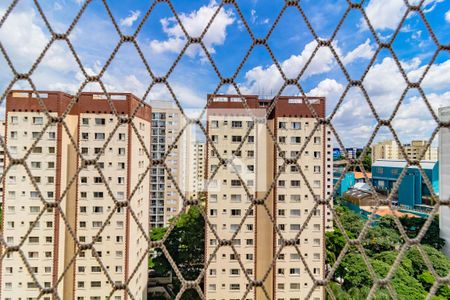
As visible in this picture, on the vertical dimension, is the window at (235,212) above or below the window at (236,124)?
Answer: below

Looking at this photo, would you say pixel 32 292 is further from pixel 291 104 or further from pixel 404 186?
pixel 404 186

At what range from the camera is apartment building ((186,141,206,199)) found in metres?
1.15

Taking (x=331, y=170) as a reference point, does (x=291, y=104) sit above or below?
above

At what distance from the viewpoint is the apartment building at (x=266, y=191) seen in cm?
109

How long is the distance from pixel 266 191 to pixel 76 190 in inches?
67.0

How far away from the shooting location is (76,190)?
6.27 ft

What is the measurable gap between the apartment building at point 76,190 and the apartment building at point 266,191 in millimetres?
403

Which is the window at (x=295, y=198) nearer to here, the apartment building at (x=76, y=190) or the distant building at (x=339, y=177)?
the distant building at (x=339, y=177)

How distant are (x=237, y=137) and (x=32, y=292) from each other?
284 cm

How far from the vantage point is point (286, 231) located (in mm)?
1880

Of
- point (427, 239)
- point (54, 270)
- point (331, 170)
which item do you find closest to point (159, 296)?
point (54, 270)

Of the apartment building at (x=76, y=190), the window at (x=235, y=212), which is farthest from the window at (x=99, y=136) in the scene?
the window at (x=235, y=212)

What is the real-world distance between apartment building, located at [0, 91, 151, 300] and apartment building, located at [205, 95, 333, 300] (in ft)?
1.32

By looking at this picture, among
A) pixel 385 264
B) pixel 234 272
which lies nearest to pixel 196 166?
pixel 234 272
